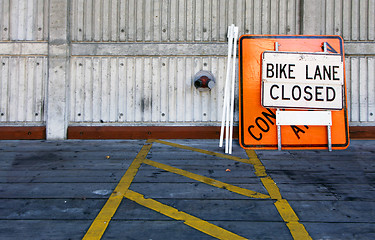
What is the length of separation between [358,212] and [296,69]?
2360mm

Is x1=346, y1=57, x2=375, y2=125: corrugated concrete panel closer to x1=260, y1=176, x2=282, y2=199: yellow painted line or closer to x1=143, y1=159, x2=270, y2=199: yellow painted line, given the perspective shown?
x1=260, y1=176, x2=282, y2=199: yellow painted line

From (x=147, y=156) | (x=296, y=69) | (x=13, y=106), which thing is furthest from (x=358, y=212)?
(x=13, y=106)

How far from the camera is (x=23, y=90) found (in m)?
5.59

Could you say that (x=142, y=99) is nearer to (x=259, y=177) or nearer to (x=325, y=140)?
(x=259, y=177)

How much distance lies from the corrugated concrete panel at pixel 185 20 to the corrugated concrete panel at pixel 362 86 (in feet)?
5.04

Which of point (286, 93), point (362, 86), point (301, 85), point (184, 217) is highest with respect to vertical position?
point (362, 86)

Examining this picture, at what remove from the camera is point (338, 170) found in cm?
343

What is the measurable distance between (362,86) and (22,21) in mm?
7790

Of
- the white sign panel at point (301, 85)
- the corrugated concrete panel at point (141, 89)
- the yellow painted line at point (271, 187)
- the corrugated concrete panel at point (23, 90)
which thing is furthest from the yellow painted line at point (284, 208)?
the corrugated concrete panel at point (23, 90)

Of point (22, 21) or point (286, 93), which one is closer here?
point (286, 93)

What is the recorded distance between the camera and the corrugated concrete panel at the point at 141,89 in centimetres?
561

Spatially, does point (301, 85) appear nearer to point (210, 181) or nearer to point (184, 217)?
point (210, 181)

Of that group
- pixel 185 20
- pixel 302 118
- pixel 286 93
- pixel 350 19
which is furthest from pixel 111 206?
pixel 350 19

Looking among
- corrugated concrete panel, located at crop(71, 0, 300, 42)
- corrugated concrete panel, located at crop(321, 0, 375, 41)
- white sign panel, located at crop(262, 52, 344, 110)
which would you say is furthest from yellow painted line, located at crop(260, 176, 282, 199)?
corrugated concrete panel, located at crop(321, 0, 375, 41)
